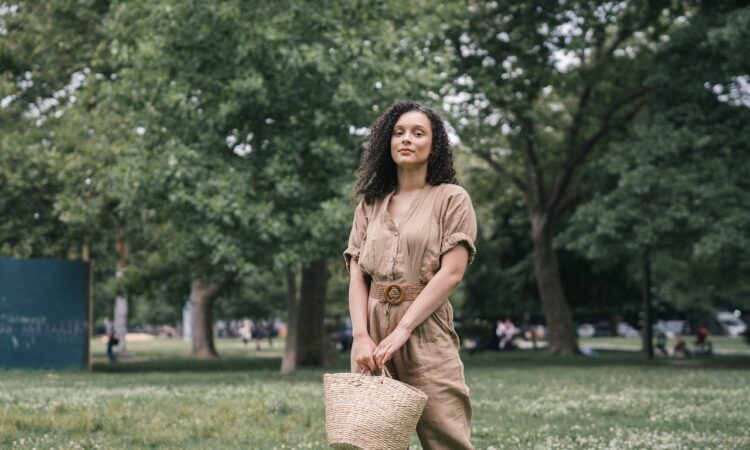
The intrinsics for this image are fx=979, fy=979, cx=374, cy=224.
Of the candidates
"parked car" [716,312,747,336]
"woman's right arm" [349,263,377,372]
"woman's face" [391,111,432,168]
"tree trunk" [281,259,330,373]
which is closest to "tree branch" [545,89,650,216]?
"tree trunk" [281,259,330,373]

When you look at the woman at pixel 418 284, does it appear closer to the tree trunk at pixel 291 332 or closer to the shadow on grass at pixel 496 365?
the tree trunk at pixel 291 332

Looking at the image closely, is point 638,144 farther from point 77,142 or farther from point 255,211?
point 77,142

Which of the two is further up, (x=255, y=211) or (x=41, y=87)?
(x=41, y=87)

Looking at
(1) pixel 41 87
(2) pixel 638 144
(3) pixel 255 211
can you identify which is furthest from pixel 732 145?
(1) pixel 41 87

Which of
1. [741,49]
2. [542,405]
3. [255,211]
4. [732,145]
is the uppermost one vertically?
[741,49]

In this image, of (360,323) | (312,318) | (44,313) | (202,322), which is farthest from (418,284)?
(202,322)

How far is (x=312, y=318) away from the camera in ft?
94.8

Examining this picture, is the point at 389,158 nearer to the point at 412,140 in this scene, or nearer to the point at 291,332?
the point at 412,140

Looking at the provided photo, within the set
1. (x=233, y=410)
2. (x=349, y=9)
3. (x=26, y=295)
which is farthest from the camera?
(x=26, y=295)

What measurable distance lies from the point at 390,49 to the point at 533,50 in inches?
384

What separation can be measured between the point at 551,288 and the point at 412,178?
32.5 metres

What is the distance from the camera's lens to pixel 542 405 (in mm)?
13695

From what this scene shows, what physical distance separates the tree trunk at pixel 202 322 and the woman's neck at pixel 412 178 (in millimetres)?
35589

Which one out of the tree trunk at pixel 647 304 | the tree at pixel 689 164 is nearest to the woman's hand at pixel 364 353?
the tree at pixel 689 164
